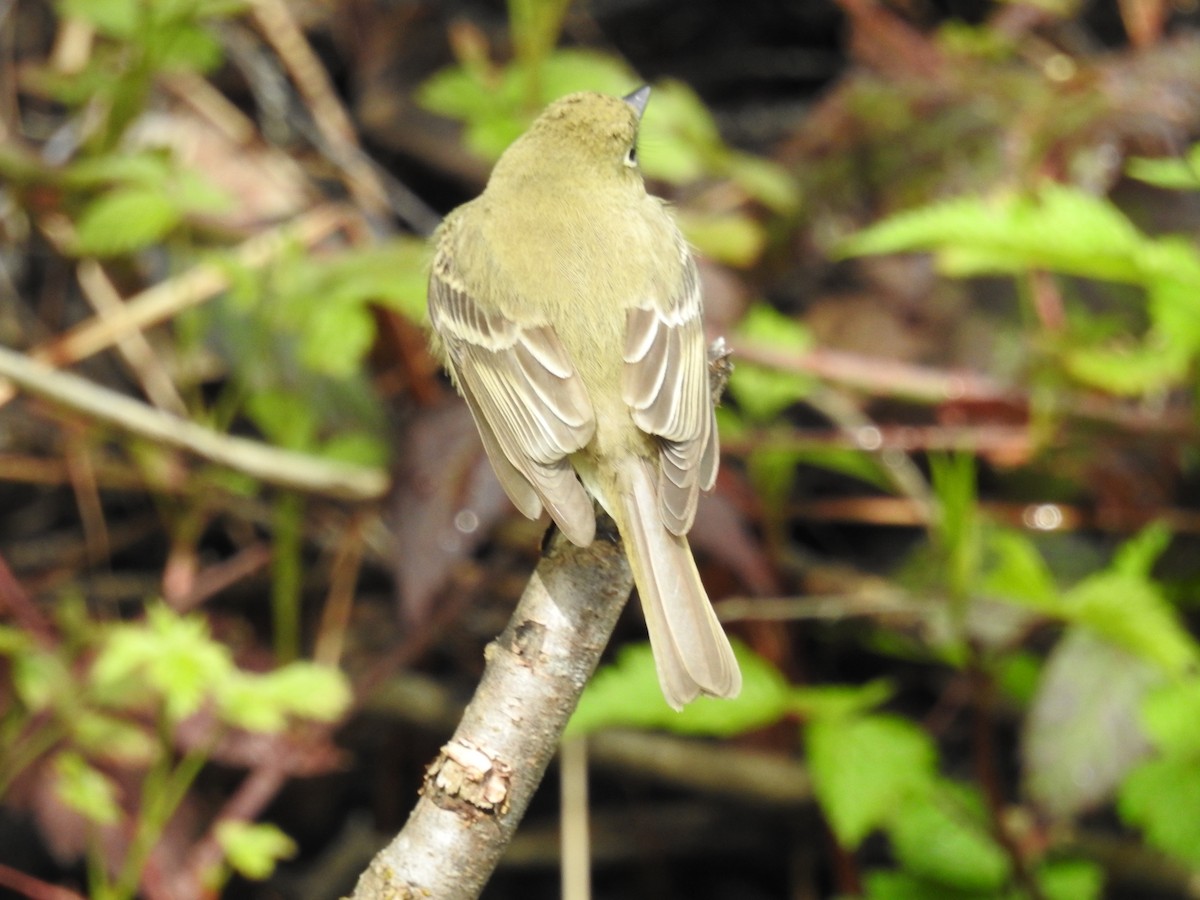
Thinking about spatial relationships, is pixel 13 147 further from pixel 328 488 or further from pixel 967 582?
pixel 967 582

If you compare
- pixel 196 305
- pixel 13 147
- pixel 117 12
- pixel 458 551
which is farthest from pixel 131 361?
pixel 458 551

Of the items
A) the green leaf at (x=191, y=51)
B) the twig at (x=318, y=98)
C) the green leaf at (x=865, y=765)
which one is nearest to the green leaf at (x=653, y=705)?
the green leaf at (x=865, y=765)

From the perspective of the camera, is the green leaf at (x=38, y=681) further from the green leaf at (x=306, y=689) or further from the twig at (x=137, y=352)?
the twig at (x=137, y=352)

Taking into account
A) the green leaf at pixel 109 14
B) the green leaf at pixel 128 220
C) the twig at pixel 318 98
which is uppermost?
the twig at pixel 318 98

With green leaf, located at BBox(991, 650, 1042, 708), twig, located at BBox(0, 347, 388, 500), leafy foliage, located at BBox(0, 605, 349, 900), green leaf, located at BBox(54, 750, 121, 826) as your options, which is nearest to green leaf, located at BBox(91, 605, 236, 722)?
leafy foliage, located at BBox(0, 605, 349, 900)

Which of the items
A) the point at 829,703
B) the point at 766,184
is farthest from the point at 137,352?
the point at 829,703
